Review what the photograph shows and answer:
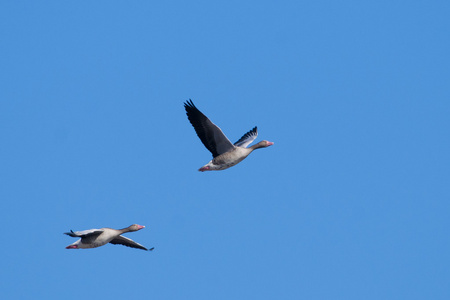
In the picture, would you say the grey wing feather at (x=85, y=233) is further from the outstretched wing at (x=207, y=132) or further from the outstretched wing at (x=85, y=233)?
the outstretched wing at (x=207, y=132)

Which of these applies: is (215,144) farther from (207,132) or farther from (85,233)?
(85,233)

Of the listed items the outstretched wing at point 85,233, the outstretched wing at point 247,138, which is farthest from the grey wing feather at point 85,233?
the outstretched wing at point 247,138

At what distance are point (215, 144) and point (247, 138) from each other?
3.38m

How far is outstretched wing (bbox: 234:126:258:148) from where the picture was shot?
25408mm

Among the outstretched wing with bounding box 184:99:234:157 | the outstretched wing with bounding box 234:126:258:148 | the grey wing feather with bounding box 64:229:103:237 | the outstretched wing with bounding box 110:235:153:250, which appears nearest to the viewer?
the grey wing feather with bounding box 64:229:103:237

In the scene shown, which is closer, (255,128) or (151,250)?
(151,250)

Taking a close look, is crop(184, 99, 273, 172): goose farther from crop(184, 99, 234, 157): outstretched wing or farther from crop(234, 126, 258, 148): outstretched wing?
crop(234, 126, 258, 148): outstretched wing

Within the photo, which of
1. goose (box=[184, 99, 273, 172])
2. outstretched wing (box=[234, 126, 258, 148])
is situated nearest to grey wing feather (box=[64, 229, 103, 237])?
goose (box=[184, 99, 273, 172])

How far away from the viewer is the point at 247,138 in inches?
1022

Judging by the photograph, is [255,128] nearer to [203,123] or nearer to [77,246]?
[203,123]

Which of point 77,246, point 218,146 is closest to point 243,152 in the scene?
point 218,146

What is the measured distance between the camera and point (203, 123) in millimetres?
22422

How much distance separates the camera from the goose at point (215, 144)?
2236cm

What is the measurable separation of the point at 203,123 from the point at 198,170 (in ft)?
4.69
